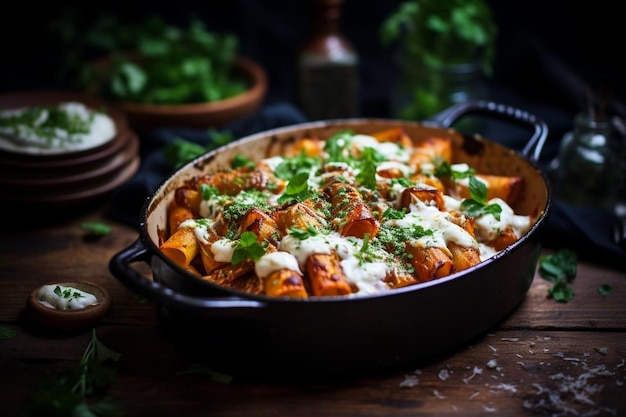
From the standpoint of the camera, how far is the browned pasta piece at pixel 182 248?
221 cm

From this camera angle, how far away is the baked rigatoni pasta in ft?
6.60

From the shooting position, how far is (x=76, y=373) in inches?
79.7

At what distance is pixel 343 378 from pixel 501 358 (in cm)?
46

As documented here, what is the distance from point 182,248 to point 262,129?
1.29m

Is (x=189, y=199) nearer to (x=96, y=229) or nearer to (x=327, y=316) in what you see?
(x=96, y=229)

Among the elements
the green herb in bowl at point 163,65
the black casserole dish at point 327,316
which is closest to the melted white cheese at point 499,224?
the black casserole dish at point 327,316

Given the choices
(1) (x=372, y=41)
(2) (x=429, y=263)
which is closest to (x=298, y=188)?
(2) (x=429, y=263)

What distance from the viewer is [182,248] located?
2.21 metres

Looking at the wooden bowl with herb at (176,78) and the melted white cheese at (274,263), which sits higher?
the melted white cheese at (274,263)

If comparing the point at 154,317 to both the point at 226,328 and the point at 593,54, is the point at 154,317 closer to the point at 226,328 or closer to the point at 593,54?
the point at 226,328

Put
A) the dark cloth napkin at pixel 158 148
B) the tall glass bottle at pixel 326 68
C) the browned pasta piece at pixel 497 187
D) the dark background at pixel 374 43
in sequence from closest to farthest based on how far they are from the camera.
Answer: the browned pasta piece at pixel 497 187
the dark cloth napkin at pixel 158 148
the tall glass bottle at pixel 326 68
the dark background at pixel 374 43

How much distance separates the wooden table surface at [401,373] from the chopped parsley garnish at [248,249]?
322 millimetres

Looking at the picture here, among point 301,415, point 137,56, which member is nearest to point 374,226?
point 301,415

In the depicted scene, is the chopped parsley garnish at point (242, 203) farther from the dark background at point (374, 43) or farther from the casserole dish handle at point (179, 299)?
the dark background at point (374, 43)
